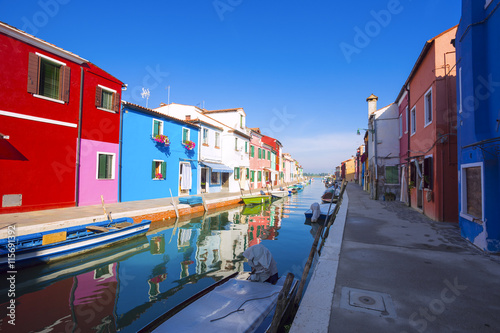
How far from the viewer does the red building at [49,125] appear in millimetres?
9844

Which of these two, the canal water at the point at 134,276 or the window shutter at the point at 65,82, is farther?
the window shutter at the point at 65,82

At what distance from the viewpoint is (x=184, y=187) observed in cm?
1909

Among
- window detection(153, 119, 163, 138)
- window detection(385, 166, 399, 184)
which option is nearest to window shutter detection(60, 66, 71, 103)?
window detection(153, 119, 163, 138)

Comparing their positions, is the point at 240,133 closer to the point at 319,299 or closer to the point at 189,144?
the point at 189,144

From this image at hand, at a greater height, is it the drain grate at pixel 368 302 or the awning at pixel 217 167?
the awning at pixel 217 167

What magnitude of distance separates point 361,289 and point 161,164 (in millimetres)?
15704

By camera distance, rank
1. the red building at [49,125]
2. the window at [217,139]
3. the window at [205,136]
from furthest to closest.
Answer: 1. the window at [217,139]
2. the window at [205,136]
3. the red building at [49,125]

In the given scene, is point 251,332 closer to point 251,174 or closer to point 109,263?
point 109,263

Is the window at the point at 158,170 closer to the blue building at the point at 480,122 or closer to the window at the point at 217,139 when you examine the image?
the window at the point at 217,139

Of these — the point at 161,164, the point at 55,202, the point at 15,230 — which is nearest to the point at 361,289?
the point at 15,230

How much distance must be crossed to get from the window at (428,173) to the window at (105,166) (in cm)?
1566

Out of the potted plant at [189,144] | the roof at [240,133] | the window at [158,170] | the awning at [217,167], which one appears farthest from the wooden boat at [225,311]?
the roof at [240,133]

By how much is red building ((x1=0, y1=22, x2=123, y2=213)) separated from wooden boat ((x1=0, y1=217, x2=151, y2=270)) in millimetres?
4092

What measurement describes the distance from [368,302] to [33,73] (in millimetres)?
14255
